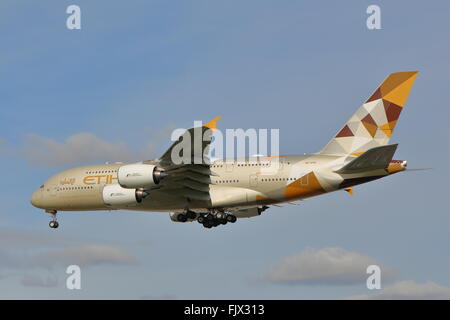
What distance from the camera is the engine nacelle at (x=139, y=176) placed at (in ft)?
139

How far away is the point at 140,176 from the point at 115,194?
13.3 ft

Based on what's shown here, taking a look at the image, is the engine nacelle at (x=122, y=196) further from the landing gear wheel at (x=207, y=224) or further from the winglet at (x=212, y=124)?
the winglet at (x=212, y=124)

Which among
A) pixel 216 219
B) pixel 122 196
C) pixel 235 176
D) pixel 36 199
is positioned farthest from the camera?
pixel 36 199

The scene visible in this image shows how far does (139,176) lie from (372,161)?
13.8 meters

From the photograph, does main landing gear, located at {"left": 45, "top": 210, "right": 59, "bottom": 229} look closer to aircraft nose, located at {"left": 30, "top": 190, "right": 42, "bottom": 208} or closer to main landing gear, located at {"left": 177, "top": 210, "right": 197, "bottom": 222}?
aircraft nose, located at {"left": 30, "top": 190, "right": 42, "bottom": 208}

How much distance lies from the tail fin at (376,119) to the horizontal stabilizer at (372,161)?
3746mm

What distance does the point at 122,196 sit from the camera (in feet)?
149

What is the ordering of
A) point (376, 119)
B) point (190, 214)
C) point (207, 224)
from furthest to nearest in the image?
point (207, 224) → point (190, 214) → point (376, 119)

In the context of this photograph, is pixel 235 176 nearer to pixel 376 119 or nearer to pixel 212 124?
pixel 212 124

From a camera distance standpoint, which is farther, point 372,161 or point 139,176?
point 139,176

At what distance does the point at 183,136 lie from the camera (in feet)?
132

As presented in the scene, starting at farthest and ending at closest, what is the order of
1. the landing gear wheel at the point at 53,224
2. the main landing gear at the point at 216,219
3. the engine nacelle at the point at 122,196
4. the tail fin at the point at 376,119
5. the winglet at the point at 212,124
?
the landing gear wheel at the point at 53,224
the main landing gear at the point at 216,219
the tail fin at the point at 376,119
the engine nacelle at the point at 122,196
the winglet at the point at 212,124

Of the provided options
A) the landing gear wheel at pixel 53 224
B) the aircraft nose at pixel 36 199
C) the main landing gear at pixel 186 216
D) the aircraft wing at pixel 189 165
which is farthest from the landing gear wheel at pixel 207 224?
the aircraft nose at pixel 36 199

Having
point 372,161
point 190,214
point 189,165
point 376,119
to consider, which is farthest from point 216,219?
point 376,119
